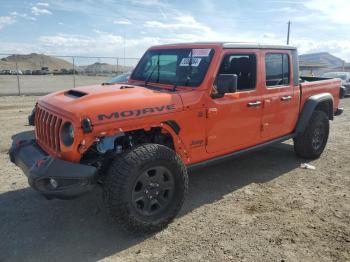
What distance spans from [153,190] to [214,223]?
2.74 feet

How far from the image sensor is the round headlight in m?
3.39

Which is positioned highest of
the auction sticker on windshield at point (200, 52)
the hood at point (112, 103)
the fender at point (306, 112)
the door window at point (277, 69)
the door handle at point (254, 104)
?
the auction sticker on windshield at point (200, 52)

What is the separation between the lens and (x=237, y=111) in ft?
15.0

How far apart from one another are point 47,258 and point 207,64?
273cm

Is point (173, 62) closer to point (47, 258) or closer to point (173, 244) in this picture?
point (173, 244)

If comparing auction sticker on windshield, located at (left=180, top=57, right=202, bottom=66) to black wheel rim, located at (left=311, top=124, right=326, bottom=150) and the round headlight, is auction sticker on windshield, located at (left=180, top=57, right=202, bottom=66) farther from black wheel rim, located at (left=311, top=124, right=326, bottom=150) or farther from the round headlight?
black wheel rim, located at (left=311, top=124, right=326, bottom=150)

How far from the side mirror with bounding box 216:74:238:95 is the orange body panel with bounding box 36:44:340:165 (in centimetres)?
15

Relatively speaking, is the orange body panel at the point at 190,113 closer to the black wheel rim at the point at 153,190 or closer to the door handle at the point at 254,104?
the door handle at the point at 254,104

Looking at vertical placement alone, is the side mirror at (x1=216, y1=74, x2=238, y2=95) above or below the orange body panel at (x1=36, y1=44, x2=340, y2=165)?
above

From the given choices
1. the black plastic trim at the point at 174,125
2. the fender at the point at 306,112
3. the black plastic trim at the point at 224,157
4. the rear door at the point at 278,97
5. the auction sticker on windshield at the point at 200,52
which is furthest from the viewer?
the fender at the point at 306,112

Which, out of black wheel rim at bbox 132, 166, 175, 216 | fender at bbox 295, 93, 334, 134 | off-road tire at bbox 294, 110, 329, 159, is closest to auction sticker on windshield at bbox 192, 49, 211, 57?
black wheel rim at bbox 132, 166, 175, 216

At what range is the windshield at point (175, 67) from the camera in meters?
4.33

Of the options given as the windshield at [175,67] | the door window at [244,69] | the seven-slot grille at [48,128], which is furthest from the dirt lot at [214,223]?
the windshield at [175,67]

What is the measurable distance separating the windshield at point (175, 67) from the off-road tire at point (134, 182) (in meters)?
1.09
